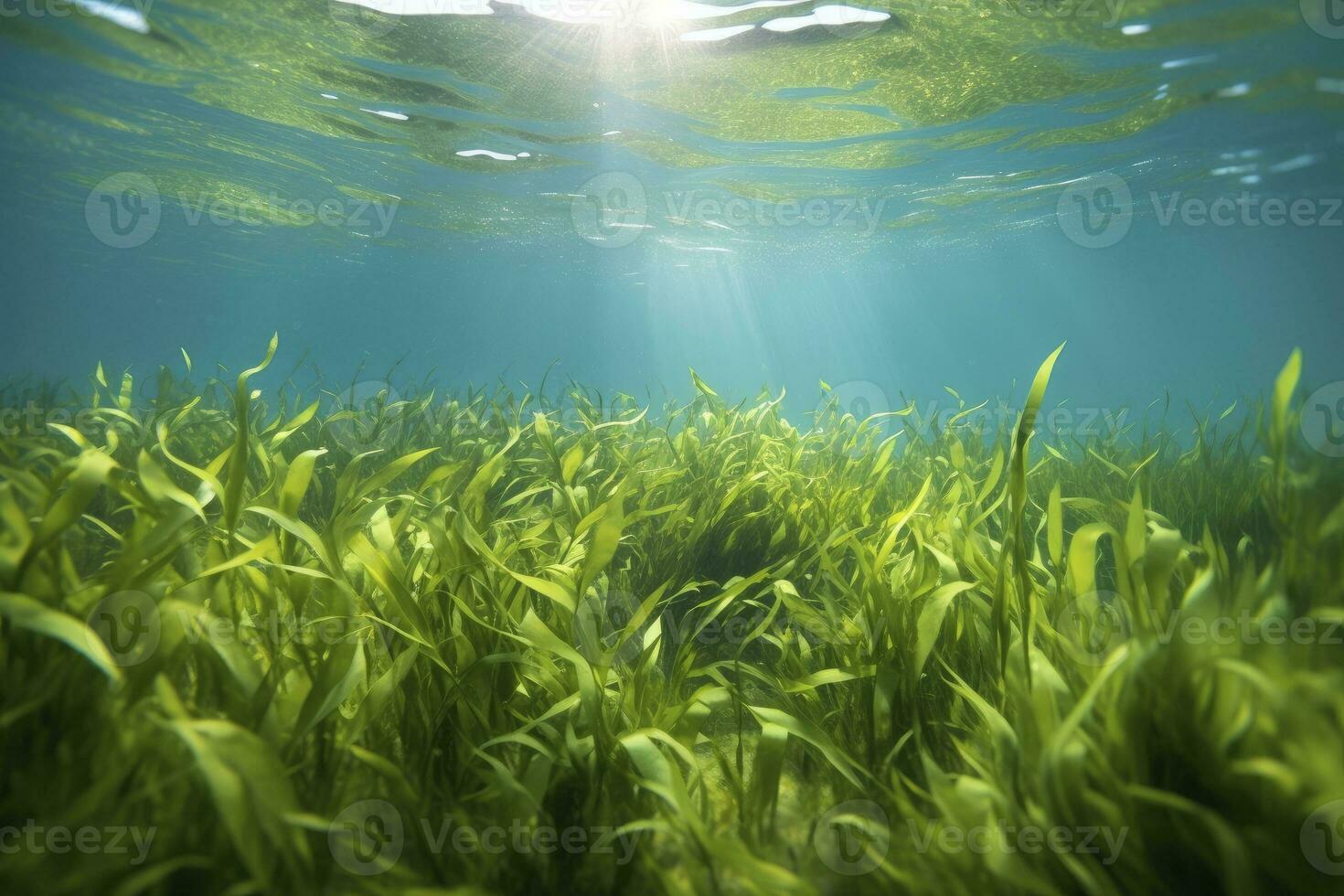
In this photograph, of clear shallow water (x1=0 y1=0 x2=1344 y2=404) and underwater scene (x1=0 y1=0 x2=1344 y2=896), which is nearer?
underwater scene (x1=0 y1=0 x2=1344 y2=896)

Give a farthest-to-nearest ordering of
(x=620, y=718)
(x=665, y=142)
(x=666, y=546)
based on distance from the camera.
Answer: (x=665, y=142) < (x=666, y=546) < (x=620, y=718)

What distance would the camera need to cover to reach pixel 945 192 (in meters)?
19.3

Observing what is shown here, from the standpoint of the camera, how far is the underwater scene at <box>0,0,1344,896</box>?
1.33 meters

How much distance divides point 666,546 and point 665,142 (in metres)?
13.1

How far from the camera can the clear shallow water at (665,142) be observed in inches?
379

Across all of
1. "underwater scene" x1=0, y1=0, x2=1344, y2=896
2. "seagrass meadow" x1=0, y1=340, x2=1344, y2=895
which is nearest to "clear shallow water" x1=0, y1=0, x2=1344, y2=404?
"underwater scene" x1=0, y1=0, x2=1344, y2=896

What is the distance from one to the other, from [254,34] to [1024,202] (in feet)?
77.1

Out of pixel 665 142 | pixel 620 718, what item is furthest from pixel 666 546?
pixel 665 142

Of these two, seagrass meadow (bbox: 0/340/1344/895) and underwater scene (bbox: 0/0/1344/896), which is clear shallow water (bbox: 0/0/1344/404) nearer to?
underwater scene (bbox: 0/0/1344/896)

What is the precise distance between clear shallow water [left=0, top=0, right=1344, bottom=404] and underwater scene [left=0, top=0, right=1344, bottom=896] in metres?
0.15

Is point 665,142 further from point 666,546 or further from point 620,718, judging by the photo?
point 620,718

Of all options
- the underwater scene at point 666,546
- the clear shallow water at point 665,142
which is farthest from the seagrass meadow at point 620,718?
the clear shallow water at point 665,142

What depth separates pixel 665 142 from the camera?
46.3 feet

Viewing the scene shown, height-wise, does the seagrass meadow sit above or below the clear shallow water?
below
